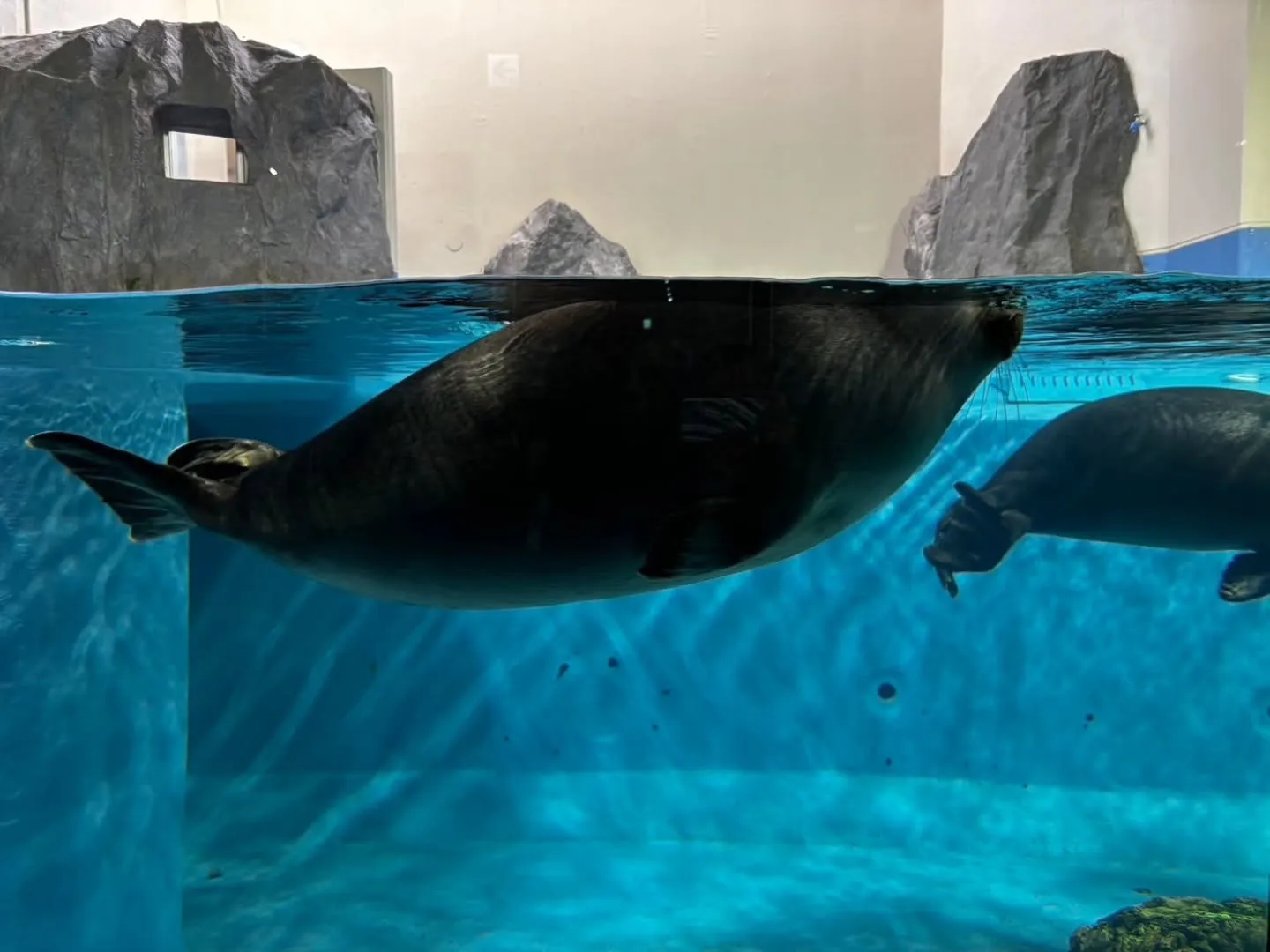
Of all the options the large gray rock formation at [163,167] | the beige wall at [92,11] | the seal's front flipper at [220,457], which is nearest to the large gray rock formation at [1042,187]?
the large gray rock formation at [163,167]

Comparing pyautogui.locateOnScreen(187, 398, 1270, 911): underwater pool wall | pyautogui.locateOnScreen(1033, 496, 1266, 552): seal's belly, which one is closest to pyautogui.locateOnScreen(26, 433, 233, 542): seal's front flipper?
pyautogui.locateOnScreen(1033, 496, 1266, 552): seal's belly

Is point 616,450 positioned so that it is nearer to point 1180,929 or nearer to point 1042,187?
point 1180,929

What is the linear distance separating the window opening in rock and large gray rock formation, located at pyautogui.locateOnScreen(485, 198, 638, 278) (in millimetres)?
1399

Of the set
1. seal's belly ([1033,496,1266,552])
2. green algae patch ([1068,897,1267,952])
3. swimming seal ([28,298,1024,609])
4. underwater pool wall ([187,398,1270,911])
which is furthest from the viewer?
underwater pool wall ([187,398,1270,911])

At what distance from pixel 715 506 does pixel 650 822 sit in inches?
257

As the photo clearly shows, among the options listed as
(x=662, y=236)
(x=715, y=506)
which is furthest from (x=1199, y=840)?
(x=715, y=506)

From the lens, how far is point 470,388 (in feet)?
8.41

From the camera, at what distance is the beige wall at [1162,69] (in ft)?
16.3

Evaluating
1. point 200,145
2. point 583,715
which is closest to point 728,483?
point 200,145

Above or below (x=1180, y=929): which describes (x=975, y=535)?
above

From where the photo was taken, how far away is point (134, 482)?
112 inches

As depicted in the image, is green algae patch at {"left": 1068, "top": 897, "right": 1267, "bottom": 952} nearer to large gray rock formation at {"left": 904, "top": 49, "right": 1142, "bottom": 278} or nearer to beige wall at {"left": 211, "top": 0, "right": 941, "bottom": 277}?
large gray rock formation at {"left": 904, "top": 49, "right": 1142, "bottom": 278}

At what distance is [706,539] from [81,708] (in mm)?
4224

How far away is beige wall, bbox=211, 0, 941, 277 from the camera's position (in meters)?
4.60
